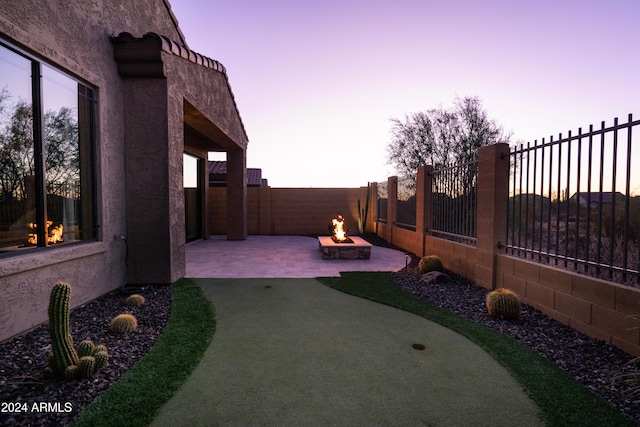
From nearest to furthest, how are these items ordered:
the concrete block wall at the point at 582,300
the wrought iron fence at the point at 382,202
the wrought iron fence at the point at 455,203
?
the concrete block wall at the point at 582,300 < the wrought iron fence at the point at 455,203 < the wrought iron fence at the point at 382,202

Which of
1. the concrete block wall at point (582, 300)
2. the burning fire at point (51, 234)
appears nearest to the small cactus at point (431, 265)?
the concrete block wall at point (582, 300)

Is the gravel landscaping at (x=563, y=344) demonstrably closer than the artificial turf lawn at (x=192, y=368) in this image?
No

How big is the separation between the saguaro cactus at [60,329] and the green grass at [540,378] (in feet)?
10.6

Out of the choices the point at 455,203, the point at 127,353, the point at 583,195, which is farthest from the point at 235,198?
the point at 583,195

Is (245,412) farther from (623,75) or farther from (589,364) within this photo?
(623,75)

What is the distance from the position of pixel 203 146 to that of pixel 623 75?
12.1 meters

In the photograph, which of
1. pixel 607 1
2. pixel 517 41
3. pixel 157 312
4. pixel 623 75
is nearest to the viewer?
pixel 157 312

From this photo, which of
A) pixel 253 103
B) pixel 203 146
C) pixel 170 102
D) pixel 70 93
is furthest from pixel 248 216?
pixel 70 93

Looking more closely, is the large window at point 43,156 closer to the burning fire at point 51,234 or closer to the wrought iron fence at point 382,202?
the burning fire at point 51,234

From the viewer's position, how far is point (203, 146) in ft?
40.2

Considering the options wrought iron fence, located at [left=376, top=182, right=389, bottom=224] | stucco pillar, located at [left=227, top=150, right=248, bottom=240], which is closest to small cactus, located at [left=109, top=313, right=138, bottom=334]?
stucco pillar, located at [left=227, top=150, right=248, bottom=240]

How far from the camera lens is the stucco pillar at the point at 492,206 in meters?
5.08

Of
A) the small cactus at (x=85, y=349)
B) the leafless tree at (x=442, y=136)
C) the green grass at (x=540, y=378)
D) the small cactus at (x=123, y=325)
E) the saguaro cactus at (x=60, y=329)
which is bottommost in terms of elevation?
the green grass at (x=540, y=378)

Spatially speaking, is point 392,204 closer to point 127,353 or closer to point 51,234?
point 51,234
